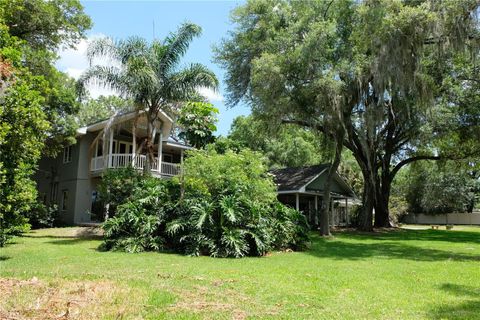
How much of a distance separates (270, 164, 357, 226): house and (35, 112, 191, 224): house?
24.2 feet

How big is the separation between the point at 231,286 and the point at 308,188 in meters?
20.5

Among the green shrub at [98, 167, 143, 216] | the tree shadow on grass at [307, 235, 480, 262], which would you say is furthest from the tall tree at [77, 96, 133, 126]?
the tree shadow on grass at [307, 235, 480, 262]

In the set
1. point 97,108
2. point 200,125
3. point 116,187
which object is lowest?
point 116,187

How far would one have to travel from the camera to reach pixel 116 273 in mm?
9078

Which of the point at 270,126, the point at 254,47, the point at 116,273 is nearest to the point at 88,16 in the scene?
the point at 254,47

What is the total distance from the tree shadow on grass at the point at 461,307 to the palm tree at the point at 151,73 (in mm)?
12361

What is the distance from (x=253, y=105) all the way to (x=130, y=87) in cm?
679

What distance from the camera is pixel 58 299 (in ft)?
20.6

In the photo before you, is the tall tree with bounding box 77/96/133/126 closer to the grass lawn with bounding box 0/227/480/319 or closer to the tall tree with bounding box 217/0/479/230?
the tall tree with bounding box 217/0/479/230

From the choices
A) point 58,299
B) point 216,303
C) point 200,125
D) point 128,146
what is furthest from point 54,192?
point 216,303

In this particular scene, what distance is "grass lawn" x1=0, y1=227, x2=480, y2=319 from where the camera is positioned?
613 centimetres

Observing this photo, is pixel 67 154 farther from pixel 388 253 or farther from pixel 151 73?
pixel 388 253

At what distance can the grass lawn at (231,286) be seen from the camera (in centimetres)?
613

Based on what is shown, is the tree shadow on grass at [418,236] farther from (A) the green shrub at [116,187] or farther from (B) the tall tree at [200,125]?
(A) the green shrub at [116,187]
